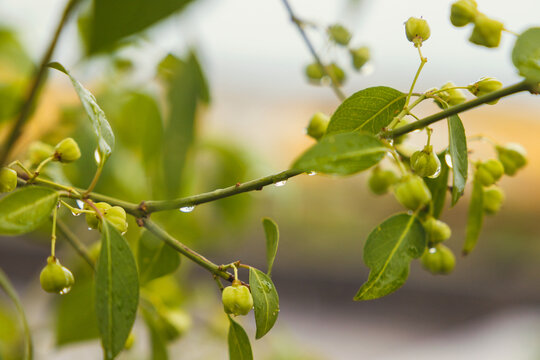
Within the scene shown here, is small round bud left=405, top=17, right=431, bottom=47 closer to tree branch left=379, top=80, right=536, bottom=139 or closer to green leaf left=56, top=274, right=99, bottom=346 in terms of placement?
tree branch left=379, top=80, right=536, bottom=139

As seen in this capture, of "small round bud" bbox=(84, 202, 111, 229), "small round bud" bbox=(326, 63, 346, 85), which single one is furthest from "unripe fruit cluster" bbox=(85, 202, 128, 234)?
"small round bud" bbox=(326, 63, 346, 85)

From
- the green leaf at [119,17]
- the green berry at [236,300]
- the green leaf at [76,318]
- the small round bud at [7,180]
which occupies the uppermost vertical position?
the green leaf at [119,17]

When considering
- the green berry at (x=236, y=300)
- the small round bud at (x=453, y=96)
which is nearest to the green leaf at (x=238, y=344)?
the green berry at (x=236, y=300)

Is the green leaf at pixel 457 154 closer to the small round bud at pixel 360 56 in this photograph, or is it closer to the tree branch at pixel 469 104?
the tree branch at pixel 469 104

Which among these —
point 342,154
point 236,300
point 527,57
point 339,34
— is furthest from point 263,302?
point 339,34

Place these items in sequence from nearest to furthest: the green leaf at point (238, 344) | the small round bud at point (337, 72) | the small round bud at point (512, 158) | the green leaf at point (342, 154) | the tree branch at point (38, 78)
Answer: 1. the tree branch at point (38, 78)
2. the green leaf at point (342, 154)
3. the green leaf at point (238, 344)
4. the small round bud at point (512, 158)
5. the small round bud at point (337, 72)

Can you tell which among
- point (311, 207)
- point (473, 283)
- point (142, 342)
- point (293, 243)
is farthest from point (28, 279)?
point (473, 283)

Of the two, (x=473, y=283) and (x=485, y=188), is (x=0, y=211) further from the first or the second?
(x=473, y=283)

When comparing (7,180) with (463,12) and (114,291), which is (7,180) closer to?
(114,291)
